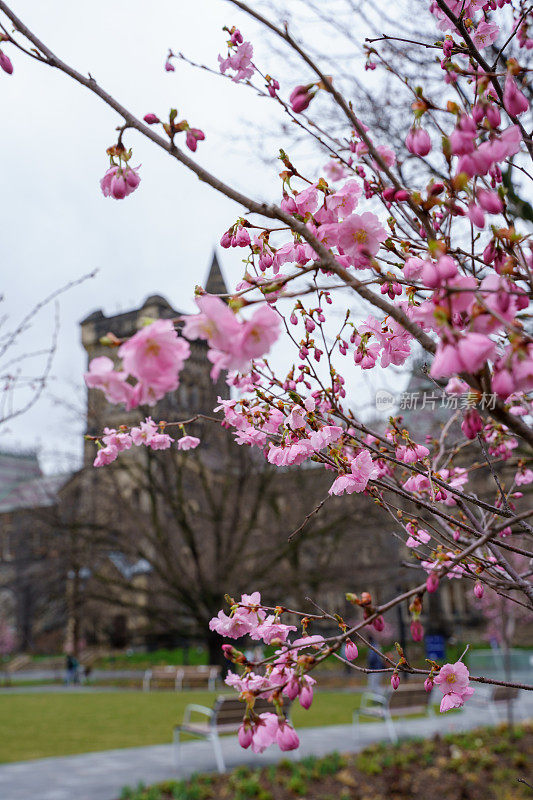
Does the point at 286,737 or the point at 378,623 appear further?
the point at 286,737

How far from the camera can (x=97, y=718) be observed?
39.6 feet

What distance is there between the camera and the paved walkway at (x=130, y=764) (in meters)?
6.27

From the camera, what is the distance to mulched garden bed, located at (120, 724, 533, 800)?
18.7 feet

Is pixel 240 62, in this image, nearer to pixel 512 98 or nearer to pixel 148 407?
pixel 512 98

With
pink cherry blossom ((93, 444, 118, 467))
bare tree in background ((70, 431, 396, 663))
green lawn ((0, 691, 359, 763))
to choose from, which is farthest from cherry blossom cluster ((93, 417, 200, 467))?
bare tree in background ((70, 431, 396, 663))

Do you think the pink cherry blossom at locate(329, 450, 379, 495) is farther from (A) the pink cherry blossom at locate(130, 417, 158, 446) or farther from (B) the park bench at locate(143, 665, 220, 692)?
(B) the park bench at locate(143, 665, 220, 692)

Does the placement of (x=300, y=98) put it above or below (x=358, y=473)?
above

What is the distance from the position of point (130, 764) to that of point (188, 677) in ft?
34.6

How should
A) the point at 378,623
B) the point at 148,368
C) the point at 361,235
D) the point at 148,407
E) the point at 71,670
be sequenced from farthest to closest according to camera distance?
the point at 71,670 → the point at 148,407 → the point at 361,235 → the point at 378,623 → the point at 148,368

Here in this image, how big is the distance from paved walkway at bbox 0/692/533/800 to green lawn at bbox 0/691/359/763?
77 cm

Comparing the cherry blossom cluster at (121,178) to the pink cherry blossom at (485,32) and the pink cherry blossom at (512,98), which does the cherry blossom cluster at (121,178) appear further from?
the pink cherry blossom at (485,32)

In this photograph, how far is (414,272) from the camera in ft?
5.49

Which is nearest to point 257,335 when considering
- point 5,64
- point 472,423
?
point 472,423

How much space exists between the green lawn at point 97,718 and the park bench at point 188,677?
0.51 meters
